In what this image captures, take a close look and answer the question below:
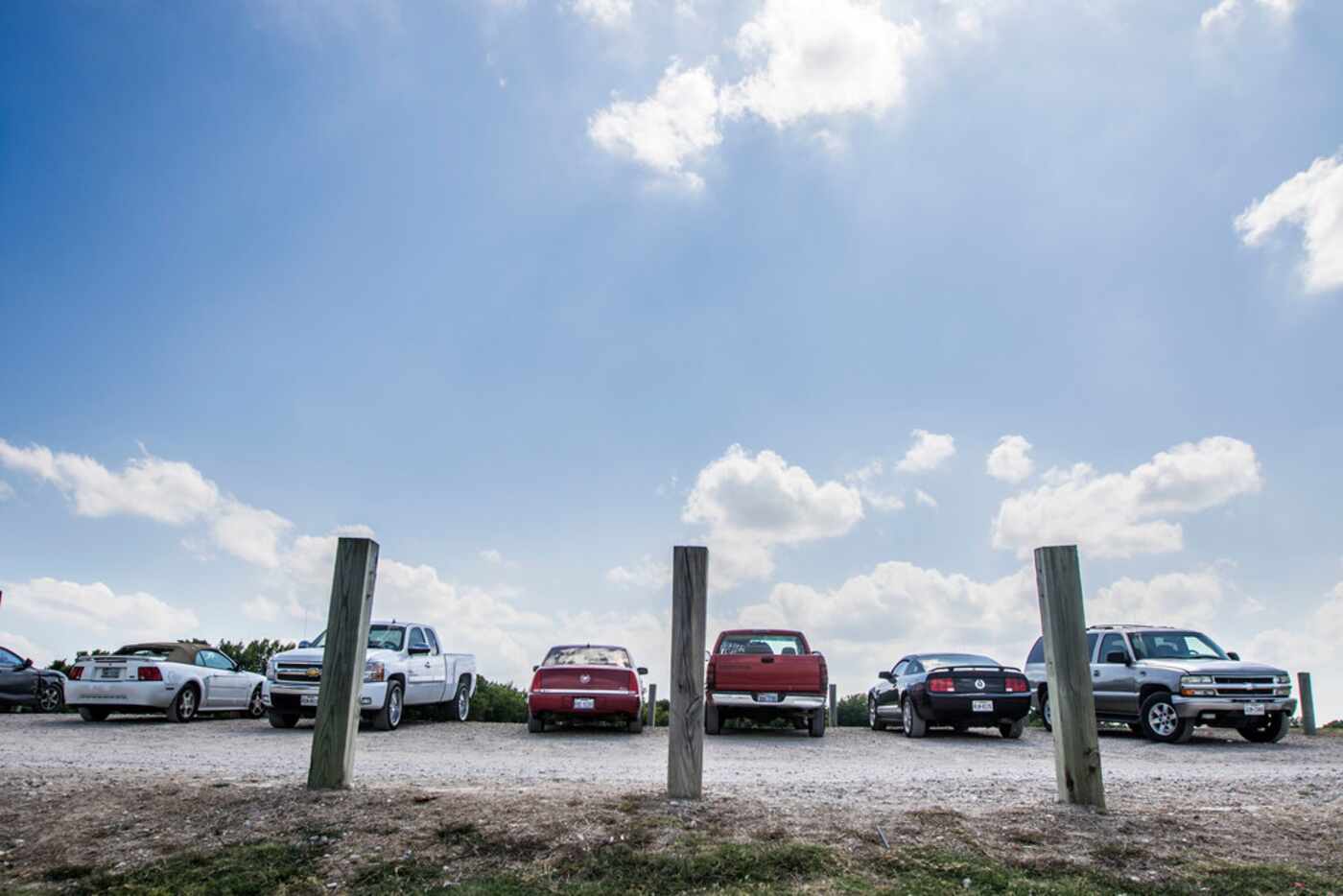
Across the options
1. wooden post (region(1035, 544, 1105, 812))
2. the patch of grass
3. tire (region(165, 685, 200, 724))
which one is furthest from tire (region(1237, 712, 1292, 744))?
tire (region(165, 685, 200, 724))

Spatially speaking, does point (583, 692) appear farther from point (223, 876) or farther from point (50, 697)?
point (50, 697)

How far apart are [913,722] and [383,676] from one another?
9.05m

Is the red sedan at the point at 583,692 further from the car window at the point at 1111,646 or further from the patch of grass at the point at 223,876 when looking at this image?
the patch of grass at the point at 223,876

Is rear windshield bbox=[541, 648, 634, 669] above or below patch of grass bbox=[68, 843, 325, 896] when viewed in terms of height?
above

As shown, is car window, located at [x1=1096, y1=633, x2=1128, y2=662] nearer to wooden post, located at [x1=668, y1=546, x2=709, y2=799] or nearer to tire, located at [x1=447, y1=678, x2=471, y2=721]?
tire, located at [x1=447, y1=678, x2=471, y2=721]

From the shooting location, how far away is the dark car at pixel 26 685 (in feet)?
66.9

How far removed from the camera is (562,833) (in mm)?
5074

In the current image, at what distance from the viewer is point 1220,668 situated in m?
15.0

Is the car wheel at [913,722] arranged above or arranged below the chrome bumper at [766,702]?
below

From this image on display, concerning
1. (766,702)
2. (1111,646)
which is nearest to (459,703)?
(766,702)

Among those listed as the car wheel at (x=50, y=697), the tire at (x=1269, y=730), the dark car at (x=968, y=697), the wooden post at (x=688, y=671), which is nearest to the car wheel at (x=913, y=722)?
the dark car at (x=968, y=697)

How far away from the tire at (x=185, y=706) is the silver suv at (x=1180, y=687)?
49.9 ft

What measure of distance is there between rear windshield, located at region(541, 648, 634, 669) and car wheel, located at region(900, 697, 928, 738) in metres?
4.98

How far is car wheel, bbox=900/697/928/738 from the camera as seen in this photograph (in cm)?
1622
